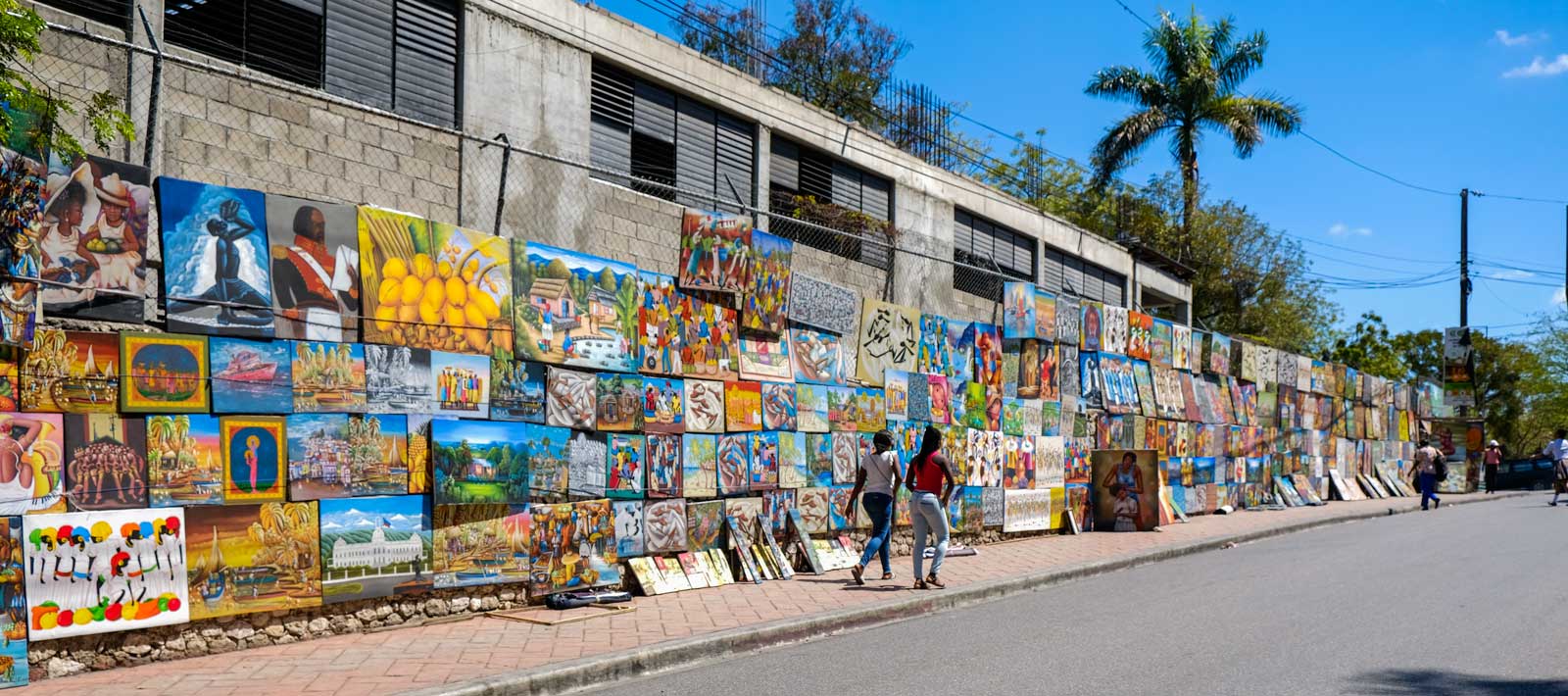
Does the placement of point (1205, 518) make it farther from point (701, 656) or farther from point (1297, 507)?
point (701, 656)

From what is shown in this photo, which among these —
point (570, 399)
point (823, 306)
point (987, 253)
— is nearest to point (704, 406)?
point (570, 399)

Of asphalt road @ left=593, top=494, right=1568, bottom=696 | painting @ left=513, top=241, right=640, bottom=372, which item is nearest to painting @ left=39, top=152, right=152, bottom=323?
painting @ left=513, top=241, right=640, bottom=372

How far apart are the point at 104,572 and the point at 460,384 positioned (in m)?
3.04

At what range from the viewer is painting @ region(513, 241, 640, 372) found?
34.7 ft

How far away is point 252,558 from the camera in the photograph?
27.8 feet

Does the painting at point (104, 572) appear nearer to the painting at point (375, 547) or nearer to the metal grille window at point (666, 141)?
the painting at point (375, 547)

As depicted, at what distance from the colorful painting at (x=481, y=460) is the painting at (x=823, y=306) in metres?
4.31

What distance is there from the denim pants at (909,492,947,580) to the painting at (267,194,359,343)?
19.8 feet

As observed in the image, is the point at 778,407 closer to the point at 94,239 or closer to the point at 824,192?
the point at 824,192

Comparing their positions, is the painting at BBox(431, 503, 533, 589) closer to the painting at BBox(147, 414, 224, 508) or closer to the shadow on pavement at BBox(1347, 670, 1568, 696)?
the painting at BBox(147, 414, 224, 508)

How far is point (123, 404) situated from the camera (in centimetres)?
785

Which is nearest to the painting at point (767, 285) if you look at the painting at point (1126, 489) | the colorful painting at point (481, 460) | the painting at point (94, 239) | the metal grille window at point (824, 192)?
the metal grille window at point (824, 192)

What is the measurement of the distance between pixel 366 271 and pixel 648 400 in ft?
10.9

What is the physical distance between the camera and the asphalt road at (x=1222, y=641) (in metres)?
7.63
